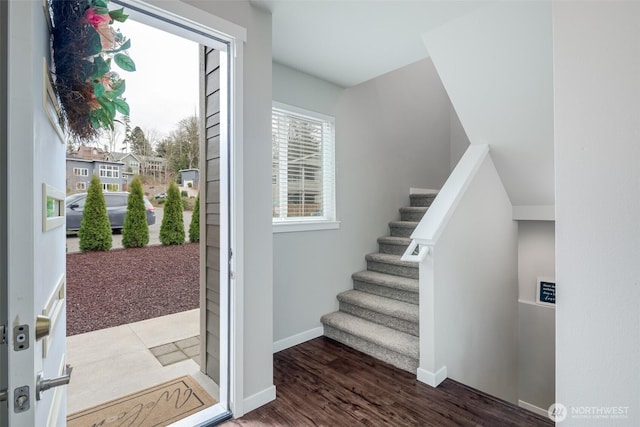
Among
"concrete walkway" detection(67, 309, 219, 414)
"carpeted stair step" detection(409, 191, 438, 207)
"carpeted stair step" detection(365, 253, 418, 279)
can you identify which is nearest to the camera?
"concrete walkway" detection(67, 309, 219, 414)

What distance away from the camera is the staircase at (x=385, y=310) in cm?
264

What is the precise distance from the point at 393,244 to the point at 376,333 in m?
1.07

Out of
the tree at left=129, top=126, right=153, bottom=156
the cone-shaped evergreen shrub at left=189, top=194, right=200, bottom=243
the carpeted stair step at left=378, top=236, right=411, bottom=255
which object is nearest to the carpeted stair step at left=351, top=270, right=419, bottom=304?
the carpeted stair step at left=378, top=236, right=411, bottom=255

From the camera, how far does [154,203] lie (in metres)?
2.81

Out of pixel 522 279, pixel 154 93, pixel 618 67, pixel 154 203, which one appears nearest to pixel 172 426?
pixel 154 203

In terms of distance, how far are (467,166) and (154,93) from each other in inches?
102

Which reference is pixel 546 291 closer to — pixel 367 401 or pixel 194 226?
pixel 367 401

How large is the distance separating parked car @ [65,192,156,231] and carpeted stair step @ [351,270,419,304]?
2.05 m

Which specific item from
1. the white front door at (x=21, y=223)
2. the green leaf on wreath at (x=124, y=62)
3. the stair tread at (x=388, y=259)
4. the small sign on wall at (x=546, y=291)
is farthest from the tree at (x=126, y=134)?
the small sign on wall at (x=546, y=291)

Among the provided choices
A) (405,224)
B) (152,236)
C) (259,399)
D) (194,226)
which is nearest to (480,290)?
(405,224)

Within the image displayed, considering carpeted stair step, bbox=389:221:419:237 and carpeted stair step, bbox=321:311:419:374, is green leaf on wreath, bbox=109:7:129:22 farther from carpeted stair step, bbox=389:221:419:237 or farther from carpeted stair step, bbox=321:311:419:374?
carpeted stair step, bbox=389:221:419:237

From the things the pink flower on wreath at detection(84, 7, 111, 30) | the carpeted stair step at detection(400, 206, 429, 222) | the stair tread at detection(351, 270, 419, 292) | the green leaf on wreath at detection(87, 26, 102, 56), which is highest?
the pink flower on wreath at detection(84, 7, 111, 30)

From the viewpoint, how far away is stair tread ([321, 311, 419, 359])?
8.32ft

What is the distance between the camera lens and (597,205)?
1188mm
